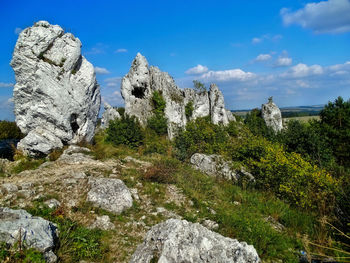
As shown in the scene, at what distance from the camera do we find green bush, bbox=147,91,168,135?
80.3ft

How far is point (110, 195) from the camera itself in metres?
8.34

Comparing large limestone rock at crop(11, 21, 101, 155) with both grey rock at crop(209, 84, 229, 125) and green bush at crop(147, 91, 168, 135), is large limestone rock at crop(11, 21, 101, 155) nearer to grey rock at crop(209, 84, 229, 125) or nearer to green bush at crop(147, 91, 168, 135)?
green bush at crop(147, 91, 168, 135)

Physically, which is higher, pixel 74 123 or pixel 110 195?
pixel 74 123

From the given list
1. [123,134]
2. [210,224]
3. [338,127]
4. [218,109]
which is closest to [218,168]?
[210,224]

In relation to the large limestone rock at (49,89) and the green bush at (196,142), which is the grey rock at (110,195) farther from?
the green bush at (196,142)

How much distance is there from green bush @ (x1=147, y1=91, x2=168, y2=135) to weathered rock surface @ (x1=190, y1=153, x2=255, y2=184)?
9.49 meters

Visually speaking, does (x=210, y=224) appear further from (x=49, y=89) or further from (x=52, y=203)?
(x=49, y=89)

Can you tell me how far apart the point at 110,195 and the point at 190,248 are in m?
5.06

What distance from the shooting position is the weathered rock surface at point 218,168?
13727mm

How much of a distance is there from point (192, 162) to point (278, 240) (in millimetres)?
9751

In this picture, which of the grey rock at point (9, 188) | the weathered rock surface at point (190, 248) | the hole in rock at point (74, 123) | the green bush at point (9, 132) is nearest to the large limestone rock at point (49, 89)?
the hole in rock at point (74, 123)

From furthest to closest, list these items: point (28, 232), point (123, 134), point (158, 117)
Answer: point (158, 117) < point (123, 134) < point (28, 232)

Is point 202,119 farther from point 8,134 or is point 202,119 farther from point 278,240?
point 278,240

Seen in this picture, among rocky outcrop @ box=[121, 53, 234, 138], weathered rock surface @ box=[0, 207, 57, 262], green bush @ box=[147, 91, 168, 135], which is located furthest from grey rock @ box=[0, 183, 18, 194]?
rocky outcrop @ box=[121, 53, 234, 138]
